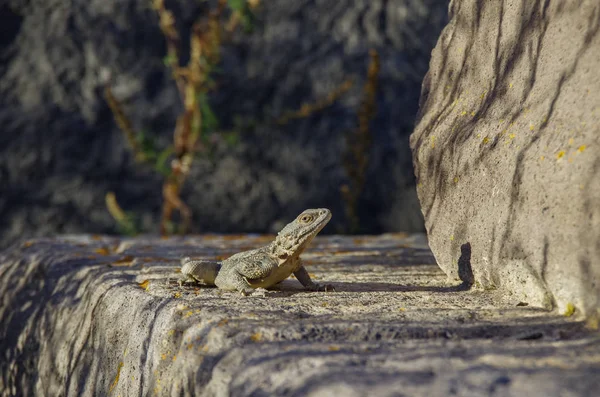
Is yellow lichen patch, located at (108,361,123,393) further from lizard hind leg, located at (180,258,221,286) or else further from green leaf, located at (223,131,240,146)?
green leaf, located at (223,131,240,146)

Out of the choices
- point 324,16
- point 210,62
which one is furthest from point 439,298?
point 324,16

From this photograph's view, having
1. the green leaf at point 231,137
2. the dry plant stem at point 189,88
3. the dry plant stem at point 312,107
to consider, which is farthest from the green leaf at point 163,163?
the dry plant stem at point 312,107

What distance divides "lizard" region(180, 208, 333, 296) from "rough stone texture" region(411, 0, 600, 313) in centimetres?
74

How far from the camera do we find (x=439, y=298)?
142 inches

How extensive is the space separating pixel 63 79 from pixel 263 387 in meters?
8.82

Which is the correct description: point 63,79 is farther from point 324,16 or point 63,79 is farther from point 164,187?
point 324,16

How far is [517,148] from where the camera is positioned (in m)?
3.44

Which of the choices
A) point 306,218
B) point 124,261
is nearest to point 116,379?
point 306,218

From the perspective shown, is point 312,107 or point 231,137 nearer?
point 231,137

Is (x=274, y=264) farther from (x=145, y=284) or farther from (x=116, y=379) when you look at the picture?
(x=116, y=379)

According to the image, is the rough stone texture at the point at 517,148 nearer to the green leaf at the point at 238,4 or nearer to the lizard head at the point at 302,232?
the lizard head at the point at 302,232

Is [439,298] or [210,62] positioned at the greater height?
Result: [210,62]

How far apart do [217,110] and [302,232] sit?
6.67 m

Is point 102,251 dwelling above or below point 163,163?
below
